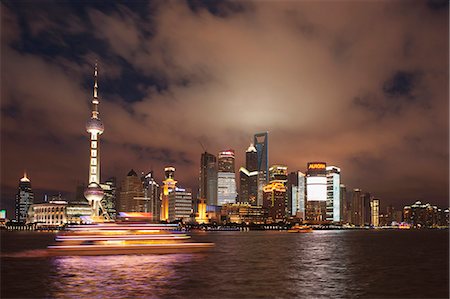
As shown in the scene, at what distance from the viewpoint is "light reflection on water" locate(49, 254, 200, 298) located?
3847cm

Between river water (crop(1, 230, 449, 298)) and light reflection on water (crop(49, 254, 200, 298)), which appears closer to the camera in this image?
light reflection on water (crop(49, 254, 200, 298))

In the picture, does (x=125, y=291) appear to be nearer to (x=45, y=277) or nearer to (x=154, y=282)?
(x=154, y=282)

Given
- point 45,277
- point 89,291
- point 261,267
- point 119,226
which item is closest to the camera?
point 89,291

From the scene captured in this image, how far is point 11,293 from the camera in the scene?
39469 millimetres

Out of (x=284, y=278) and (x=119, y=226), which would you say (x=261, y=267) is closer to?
(x=284, y=278)

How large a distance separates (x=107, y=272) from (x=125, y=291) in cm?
1135

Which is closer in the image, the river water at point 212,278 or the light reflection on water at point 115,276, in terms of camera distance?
the light reflection on water at point 115,276

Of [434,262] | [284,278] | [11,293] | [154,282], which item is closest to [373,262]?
[434,262]

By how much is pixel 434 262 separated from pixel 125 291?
4820 cm

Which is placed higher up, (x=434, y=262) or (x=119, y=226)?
(x=119, y=226)

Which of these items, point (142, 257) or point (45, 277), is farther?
point (142, 257)

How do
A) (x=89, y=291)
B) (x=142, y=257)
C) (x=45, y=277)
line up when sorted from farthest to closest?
(x=142, y=257), (x=45, y=277), (x=89, y=291)

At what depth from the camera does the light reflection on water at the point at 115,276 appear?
126 ft

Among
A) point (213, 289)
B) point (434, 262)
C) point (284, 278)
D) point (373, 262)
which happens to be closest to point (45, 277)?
point (213, 289)
